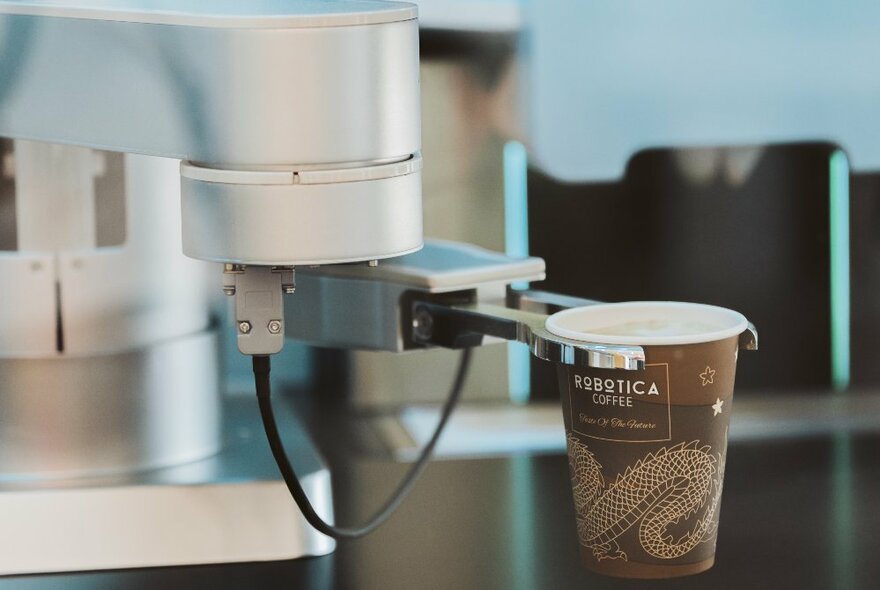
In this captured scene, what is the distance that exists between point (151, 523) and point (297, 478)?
9 centimetres

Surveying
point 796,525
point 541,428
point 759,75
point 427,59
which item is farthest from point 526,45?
point 796,525

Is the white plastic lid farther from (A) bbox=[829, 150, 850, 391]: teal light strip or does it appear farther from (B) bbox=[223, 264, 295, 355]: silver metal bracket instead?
(A) bbox=[829, 150, 850, 391]: teal light strip

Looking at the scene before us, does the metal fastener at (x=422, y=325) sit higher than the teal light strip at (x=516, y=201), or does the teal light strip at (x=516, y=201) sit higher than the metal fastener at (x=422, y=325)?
the teal light strip at (x=516, y=201)

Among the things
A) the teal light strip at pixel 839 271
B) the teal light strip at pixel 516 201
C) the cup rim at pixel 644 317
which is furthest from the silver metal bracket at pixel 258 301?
the teal light strip at pixel 839 271

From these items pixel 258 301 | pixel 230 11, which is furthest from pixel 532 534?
pixel 230 11

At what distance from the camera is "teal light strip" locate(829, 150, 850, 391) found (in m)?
1.05

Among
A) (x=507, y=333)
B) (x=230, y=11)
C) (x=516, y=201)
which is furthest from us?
(x=516, y=201)

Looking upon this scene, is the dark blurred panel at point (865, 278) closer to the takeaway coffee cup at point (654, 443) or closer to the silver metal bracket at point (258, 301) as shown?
the takeaway coffee cup at point (654, 443)

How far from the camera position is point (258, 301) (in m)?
0.61

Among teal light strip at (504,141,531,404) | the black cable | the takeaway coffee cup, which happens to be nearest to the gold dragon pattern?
the takeaway coffee cup

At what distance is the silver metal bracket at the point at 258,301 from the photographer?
0.61 m

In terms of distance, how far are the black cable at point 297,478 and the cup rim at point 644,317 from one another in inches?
5.4

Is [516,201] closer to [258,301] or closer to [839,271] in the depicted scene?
[839,271]

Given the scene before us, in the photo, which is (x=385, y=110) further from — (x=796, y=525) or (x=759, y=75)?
(x=759, y=75)
